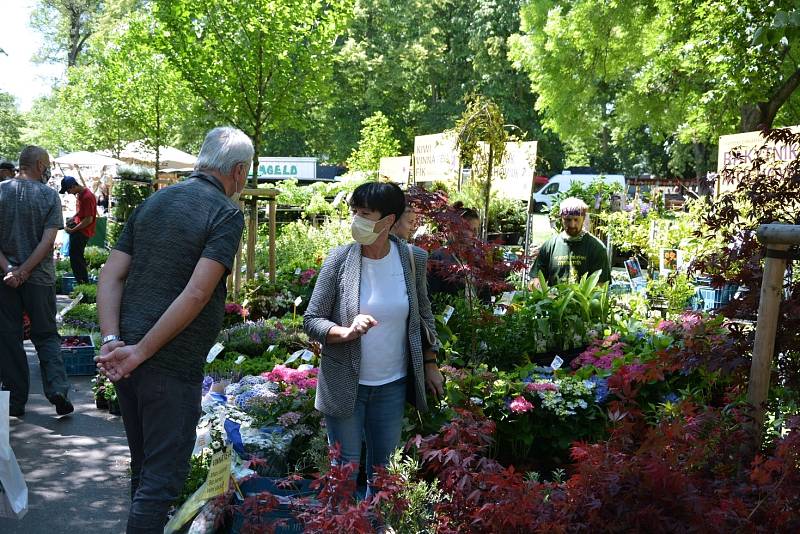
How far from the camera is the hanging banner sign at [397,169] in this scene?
14.1m

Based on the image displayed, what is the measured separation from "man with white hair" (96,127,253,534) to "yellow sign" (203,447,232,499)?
285mm

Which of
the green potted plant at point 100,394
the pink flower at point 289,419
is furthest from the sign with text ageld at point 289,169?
the pink flower at point 289,419

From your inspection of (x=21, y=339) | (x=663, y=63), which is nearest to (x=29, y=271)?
(x=21, y=339)

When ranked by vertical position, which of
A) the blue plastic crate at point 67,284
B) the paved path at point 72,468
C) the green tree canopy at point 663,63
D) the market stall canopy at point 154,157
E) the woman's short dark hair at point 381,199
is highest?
the green tree canopy at point 663,63

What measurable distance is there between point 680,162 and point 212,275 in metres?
34.7

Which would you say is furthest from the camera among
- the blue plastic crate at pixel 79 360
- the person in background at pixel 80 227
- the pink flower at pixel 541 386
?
the person in background at pixel 80 227

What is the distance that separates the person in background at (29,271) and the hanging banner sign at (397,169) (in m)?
8.51

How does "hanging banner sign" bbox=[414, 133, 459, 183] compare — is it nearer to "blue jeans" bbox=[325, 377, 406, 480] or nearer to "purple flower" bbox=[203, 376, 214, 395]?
"purple flower" bbox=[203, 376, 214, 395]

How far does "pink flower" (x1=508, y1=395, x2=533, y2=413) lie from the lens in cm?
475

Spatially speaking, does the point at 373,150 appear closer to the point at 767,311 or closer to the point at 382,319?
the point at 382,319

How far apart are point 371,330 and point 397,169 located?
11168mm

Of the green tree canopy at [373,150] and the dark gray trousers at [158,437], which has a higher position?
the green tree canopy at [373,150]

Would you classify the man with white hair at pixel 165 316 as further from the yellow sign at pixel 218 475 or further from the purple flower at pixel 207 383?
the purple flower at pixel 207 383

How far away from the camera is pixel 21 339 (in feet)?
19.1
